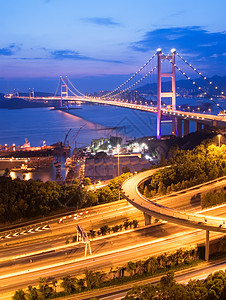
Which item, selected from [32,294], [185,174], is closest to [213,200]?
[185,174]

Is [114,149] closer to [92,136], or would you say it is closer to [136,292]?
[92,136]

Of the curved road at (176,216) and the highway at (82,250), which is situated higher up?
the curved road at (176,216)

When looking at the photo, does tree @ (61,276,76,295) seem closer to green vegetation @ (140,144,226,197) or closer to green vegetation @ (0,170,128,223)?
green vegetation @ (0,170,128,223)

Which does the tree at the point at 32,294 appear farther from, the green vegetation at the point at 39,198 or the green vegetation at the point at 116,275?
the green vegetation at the point at 39,198

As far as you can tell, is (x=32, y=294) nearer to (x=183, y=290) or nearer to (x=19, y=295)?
(x=19, y=295)

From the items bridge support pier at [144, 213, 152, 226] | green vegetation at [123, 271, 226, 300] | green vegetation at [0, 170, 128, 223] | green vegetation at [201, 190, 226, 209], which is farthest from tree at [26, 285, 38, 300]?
green vegetation at [201, 190, 226, 209]

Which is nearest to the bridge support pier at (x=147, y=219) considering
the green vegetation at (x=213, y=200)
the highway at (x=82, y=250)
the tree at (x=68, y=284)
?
the highway at (x=82, y=250)
